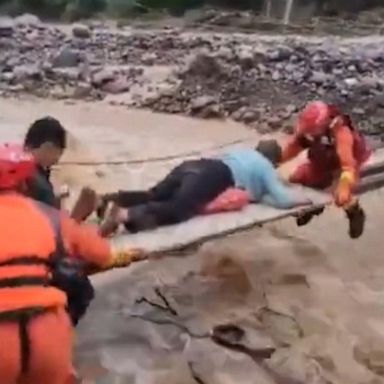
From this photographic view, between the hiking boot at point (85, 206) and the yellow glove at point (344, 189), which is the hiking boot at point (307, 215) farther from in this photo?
the hiking boot at point (85, 206)

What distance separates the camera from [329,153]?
156 inches

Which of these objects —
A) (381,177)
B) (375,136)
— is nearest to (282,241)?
(381,177)

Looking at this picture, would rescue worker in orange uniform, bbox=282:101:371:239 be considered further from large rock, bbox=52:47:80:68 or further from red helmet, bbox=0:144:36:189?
large rock, bbox=52:47:80:68

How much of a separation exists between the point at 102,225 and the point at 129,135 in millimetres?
3729

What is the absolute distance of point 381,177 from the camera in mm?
4137

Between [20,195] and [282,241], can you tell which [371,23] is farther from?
[20,195]

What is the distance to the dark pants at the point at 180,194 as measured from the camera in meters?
3.39

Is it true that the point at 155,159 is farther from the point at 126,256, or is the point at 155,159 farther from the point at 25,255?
the point at 25,255

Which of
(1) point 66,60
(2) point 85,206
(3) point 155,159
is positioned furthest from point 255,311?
(1) point 66,60

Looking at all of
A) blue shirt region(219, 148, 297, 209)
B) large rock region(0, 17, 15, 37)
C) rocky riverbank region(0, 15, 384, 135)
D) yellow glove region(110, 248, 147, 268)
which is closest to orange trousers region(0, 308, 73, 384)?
yellow glove region(110, 248, 147, 268)

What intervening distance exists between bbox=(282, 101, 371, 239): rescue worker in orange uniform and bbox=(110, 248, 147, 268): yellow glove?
0.99 metres

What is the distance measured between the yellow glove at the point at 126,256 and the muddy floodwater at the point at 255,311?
1.17ft

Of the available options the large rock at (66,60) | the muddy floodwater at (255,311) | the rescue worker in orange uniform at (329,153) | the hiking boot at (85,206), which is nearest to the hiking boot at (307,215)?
the rescue worker in orange uniform at (329,153)

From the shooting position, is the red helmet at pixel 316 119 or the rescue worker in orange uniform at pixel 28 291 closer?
the rescue worker in orange uniform at pixel 28 291
